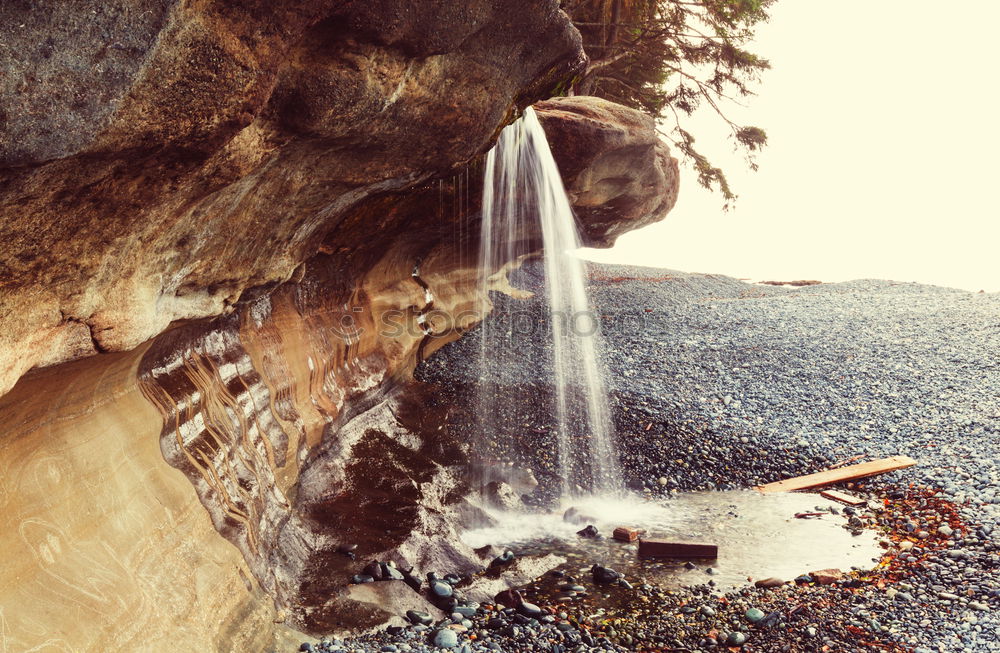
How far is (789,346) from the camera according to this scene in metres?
12.8

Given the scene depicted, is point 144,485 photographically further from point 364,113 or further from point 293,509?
point 364,113

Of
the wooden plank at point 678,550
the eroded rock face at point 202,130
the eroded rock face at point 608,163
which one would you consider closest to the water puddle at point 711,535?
the wooden plank at point 678,550

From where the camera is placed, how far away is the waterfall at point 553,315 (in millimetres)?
9438

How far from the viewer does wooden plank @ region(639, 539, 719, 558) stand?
661 centimetres

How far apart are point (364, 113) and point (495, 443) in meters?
5.82

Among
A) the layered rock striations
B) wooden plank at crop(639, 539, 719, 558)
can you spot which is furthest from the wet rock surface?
the layered rock striations

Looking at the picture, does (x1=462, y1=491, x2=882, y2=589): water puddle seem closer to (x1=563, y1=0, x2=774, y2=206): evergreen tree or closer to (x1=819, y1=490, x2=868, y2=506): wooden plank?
(x1=819, y1=490, x2=868, y2=506): wooden plank

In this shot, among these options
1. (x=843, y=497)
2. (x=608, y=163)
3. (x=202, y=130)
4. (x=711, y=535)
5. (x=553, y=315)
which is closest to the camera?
(x=202, y=130)

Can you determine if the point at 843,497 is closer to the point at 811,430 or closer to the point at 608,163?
the point at 811,430

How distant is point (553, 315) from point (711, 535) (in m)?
8.12

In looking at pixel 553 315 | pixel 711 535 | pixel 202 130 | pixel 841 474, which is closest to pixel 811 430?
pixel 841 474

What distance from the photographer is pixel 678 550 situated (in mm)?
6641

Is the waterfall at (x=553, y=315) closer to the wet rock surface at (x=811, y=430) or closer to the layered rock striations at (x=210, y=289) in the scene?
the wet rock surface at (x=811, y=430)

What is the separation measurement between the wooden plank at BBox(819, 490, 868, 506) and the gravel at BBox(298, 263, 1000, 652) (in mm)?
157
